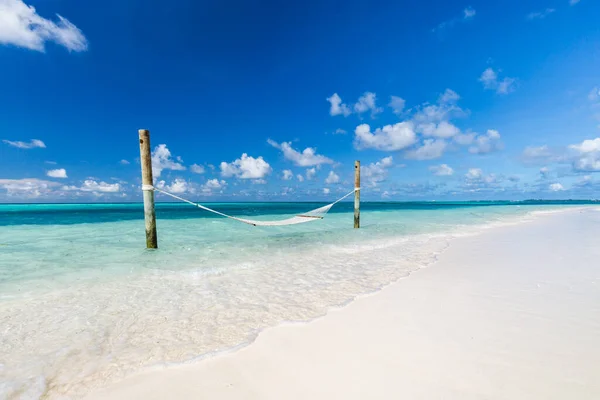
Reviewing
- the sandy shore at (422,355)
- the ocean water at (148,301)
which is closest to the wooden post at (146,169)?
the ocean water at (148,301)

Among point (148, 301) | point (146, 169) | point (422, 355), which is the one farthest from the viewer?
point (146, 169)

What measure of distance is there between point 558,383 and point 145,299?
457 centimetres

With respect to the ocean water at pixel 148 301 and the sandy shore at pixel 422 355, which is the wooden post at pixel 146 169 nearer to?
the ocean water at pixel 148 301

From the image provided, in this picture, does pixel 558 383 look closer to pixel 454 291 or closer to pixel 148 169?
pixel 454 291

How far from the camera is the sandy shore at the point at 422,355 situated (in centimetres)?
196

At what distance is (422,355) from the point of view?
2367 mm

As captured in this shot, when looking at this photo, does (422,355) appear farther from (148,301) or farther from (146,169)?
(146,169)

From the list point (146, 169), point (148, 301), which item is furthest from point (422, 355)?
point (146, 169)

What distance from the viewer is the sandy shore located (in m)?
1.96

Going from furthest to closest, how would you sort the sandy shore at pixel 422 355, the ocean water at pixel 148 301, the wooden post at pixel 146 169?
the wooden post at pixel 146 169 → the ocean water at pixel 148 301 → the sandy shore at pixel 422 355

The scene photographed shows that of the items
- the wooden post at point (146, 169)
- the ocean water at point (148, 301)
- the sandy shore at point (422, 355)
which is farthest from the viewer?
the wooden post at point (146, 169)

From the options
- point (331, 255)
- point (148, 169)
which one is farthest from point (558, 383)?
point (148, 169)

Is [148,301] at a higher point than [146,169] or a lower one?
lower

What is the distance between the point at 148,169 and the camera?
303 inches
